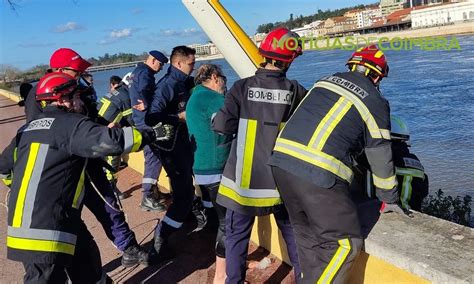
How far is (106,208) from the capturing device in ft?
12.4

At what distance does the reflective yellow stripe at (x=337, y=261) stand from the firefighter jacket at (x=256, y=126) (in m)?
0.55

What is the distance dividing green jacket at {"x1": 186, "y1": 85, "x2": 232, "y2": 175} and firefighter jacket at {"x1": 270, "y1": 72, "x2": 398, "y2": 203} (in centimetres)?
92

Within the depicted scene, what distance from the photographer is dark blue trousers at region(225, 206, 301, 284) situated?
9.81 feet

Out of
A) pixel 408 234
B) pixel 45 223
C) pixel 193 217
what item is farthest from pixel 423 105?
pixel 45 223

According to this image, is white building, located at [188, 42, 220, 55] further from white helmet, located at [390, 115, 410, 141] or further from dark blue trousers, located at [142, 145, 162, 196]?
white helmet, located at [390, 115, 410, 141]

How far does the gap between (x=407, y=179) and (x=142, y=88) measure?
10.0ft

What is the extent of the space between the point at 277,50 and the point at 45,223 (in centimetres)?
174

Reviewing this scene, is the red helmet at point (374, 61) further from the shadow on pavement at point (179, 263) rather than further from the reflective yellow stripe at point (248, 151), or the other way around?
the shadow on pavement at point (179, 263)

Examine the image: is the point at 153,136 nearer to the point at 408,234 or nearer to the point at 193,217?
the point at 408,234

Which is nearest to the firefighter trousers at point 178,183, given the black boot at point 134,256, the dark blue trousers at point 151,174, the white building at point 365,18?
the black boot at point 134,256

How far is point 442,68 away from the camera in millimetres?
22453

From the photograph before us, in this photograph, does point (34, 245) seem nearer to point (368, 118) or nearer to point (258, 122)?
point (258, 122)

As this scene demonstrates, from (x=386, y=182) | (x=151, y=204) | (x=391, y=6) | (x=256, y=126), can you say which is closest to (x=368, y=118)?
(x=386, y=182)

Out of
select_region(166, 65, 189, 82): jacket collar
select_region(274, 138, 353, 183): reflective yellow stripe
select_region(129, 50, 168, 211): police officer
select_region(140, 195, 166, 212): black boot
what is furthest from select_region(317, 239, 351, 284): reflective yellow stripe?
select_region(140, 195, 166, 212): black boot
